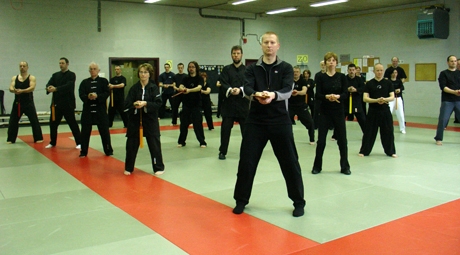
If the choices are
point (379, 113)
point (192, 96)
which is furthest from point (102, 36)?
point (379, 113)

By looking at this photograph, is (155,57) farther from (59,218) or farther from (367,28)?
(59,218)

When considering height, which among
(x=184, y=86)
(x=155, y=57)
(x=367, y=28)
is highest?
(x=367, y=28)

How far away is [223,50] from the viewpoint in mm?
16812

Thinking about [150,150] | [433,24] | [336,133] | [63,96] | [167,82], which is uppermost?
[433,24]

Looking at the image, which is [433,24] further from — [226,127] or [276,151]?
[276,151]

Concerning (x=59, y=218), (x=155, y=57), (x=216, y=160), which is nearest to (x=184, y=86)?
(x=216, y=160)

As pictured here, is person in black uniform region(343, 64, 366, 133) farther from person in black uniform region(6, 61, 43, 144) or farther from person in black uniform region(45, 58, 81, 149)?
person in black uniform region(6, 61, 43, 144)

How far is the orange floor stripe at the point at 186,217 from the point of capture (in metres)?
3.68

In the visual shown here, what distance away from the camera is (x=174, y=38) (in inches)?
615

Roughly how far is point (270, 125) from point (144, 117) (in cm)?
248

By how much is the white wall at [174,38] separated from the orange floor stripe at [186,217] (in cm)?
756

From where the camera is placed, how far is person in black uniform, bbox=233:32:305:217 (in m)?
4.40

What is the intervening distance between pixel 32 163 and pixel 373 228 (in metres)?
5.54

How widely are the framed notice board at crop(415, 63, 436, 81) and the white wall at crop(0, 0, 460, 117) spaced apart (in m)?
0.15
